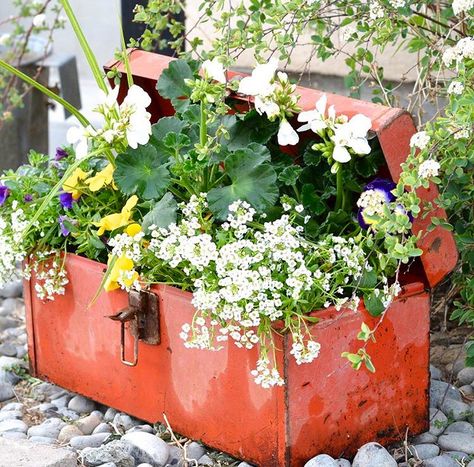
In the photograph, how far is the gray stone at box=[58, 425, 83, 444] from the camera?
2.64 metres

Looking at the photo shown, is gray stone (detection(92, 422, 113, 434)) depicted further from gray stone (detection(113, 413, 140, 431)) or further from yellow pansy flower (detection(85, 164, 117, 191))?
yellow pansy flower (detection(85, 164, 117, 191))

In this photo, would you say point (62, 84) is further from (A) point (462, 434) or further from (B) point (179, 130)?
(A) point (462, 434)

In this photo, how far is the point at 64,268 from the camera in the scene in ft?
8.83

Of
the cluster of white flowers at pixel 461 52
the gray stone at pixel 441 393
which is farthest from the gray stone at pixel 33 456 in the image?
the cluster of white flowers at pixel 461 52

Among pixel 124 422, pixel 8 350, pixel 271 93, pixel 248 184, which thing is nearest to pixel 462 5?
pixel 271 93

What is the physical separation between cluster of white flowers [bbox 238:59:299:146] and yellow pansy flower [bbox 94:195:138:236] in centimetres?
38

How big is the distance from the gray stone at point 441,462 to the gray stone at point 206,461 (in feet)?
1.57

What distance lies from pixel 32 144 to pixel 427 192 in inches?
102

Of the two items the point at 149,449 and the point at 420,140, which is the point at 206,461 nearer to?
the point at 149,449

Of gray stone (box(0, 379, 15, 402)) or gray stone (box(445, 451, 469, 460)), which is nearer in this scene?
gray stone (box(445, 451, 469, 460))

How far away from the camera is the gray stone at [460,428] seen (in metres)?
2.59

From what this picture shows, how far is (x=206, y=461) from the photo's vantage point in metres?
2.48

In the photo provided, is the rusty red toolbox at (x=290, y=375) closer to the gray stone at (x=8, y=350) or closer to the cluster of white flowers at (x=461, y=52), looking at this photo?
the cluster of white flowers at (x=461, y=52)

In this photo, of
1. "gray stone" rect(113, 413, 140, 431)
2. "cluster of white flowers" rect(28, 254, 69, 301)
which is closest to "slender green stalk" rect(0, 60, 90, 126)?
"cluster of white flowers" rect(28, 254, 69, 301)
